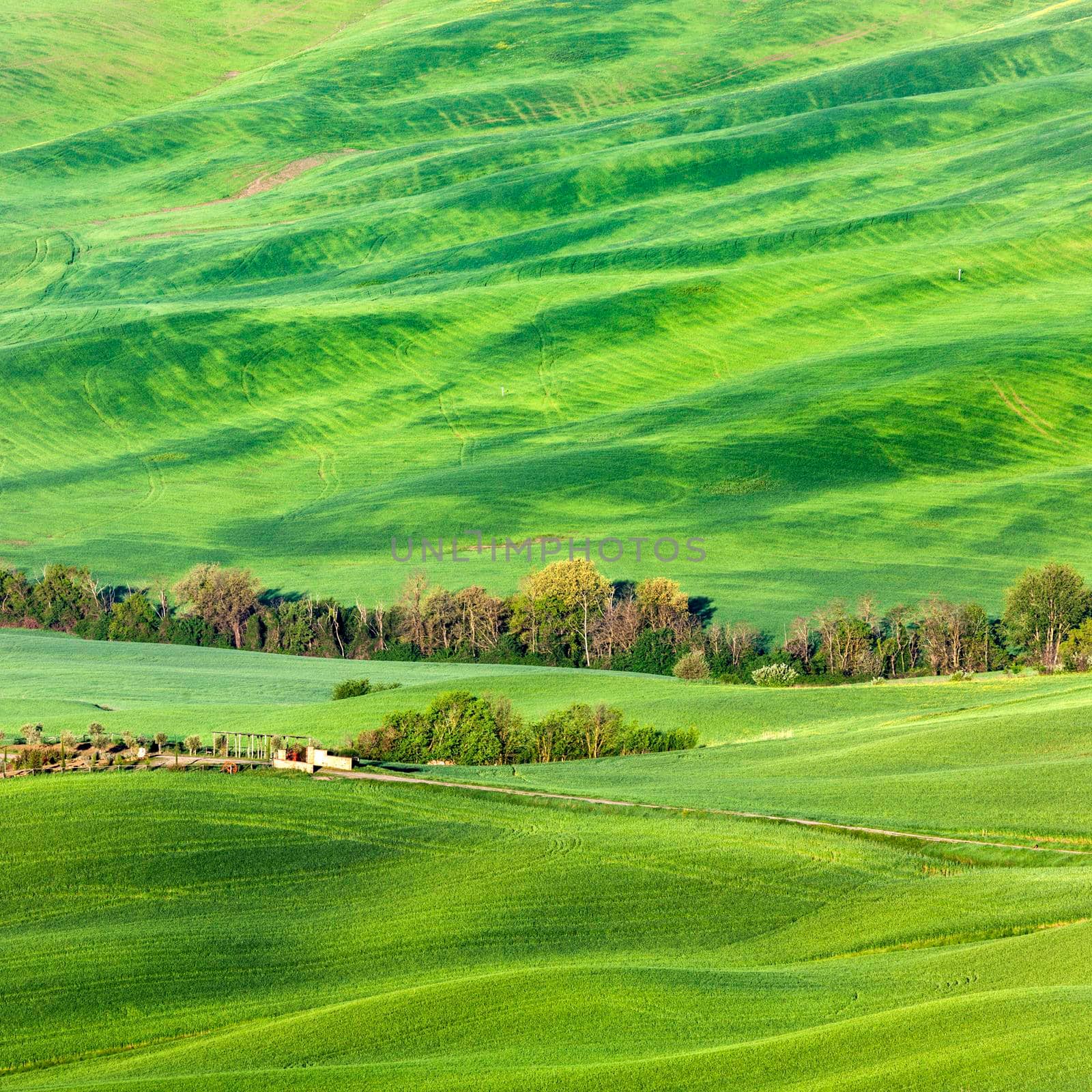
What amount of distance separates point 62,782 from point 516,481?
176 feet

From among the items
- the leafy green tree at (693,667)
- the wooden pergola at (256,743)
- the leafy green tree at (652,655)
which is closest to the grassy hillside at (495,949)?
the wooden pergola at (256,743)

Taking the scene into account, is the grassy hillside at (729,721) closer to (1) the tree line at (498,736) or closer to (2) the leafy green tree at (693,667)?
(1) the tree line at (498,736)

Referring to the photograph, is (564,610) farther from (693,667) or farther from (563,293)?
(563,293)

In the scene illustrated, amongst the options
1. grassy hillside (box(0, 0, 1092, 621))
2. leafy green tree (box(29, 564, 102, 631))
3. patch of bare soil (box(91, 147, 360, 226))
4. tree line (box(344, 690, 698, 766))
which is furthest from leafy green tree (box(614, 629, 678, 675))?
patch of bare soil (box(91, 147, 360, 226))

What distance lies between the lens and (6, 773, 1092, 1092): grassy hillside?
63.4 feet

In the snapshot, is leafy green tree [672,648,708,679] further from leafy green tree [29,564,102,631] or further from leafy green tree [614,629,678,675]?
leafy green tree [29,564,102,631]

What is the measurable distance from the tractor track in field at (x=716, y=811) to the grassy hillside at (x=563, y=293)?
3224 centimetres

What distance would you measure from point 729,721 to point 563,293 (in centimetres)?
7003

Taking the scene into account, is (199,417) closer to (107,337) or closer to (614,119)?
(107,337)

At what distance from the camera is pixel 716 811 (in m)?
32.5

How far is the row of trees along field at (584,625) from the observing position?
58.4 m

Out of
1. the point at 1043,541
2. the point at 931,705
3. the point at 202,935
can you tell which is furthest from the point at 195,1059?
the point at 1043,541

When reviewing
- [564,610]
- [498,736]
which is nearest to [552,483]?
[564,610]

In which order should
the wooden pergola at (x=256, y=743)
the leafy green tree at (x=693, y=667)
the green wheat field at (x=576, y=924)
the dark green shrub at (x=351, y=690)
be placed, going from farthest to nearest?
the leafy green tree at (x=693, y=667)
the dark green shrub at (x=351, y=690)
the wooden pergola at (x=256, y=743)
the green wheat field at (x=576, y=924)
